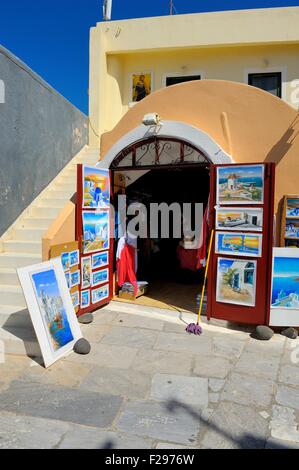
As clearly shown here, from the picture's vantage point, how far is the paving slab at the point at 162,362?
14.7 feet

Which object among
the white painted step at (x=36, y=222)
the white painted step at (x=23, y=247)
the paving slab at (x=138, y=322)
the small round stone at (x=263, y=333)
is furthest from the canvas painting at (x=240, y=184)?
the white painted step at (x=36, y=222)

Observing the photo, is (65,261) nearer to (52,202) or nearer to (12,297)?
(12,297)

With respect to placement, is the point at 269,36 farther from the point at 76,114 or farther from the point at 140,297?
the point at 140,297

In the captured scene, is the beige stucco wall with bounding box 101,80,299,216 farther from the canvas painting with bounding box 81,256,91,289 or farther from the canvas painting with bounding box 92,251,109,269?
the canvas painting with bounding box 81,256,91,289

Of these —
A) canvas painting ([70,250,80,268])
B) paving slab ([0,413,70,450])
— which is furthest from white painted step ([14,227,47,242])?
paving slab ([0,413,70,450])

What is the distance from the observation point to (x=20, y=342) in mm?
5027

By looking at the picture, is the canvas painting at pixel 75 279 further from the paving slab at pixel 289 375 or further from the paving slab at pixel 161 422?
the paving slab at pixel 289 375

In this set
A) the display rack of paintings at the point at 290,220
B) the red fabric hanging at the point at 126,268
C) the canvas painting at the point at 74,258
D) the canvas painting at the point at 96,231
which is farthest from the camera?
the red fabric hanging at the point at 126,268

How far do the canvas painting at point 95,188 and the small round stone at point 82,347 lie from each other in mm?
2302

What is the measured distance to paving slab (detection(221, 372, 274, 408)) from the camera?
151 inches

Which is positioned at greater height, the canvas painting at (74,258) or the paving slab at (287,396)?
the canvas painting at (74,258)

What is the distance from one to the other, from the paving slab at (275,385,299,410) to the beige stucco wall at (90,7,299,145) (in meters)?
9.14

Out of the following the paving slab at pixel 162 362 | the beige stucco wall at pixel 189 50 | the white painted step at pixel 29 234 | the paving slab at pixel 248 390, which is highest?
the beige stucco wall at pixel 189 50
